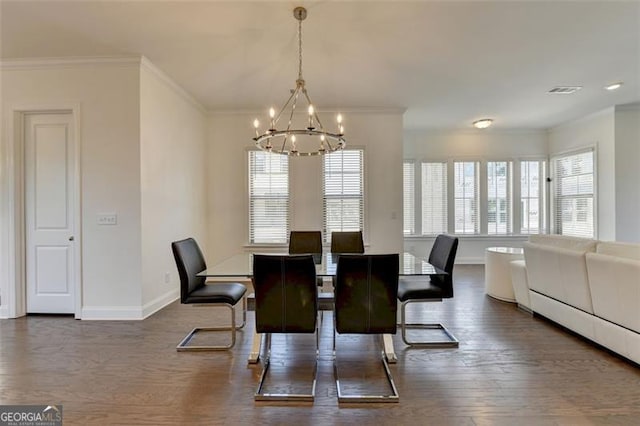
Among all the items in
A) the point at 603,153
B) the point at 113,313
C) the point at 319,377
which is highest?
the point at 603,153

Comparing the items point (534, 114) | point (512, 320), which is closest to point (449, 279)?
point (512, 320)

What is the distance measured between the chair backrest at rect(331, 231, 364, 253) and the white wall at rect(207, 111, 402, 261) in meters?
1.39

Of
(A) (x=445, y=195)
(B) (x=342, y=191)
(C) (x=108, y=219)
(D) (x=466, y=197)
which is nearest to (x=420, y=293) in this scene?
(B) (x=342, y=191)

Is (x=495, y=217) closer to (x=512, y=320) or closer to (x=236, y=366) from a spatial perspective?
(x=512, y=320)

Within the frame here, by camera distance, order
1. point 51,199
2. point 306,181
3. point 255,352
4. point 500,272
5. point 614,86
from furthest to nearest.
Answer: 1. point 306,181
2. point 614,86
3. point 500,272
4. point 51,199
5. point 255,352

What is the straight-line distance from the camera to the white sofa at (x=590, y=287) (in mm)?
2422

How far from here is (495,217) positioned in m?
6.91

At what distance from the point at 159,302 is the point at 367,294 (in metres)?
2.90

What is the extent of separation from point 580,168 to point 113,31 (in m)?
7.58

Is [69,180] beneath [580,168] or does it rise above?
beneath

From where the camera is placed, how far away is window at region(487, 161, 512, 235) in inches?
272

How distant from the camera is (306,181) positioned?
5.52 m

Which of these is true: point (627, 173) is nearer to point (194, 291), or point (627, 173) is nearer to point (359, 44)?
point (359, 44)

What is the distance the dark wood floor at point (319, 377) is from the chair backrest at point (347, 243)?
3.30 feet
